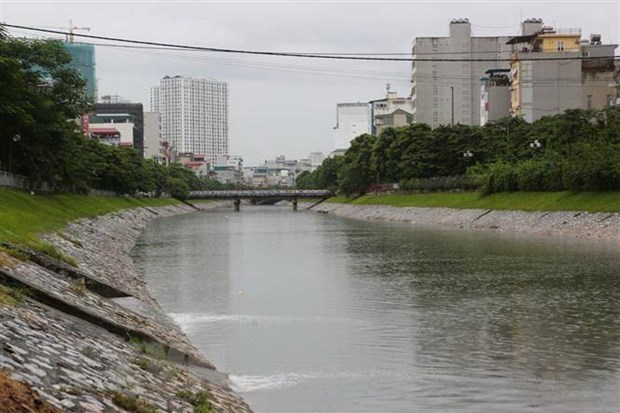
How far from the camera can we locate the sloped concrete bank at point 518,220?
47.3 m

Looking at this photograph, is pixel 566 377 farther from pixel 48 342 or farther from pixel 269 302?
pixel 269 302

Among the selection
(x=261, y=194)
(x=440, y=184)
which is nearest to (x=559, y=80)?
(x=440, y=184)

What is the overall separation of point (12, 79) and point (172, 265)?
18.7 meters

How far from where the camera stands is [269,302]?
22.4m

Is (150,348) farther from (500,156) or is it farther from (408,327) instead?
(500,156)

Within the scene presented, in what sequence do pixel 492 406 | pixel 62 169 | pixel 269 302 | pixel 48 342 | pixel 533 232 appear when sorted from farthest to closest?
pixel 62 169 < pixel 533 232 < pixel 269 302 < pixel 492 406 < pixel 48 342

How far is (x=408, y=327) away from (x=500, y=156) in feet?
238

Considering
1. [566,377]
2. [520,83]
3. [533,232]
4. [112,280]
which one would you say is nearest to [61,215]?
[112,280]

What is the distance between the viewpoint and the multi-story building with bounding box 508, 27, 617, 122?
99375 mm

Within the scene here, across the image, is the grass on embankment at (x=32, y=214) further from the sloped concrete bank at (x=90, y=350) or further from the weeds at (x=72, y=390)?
the weeds at (x=72, y=390)

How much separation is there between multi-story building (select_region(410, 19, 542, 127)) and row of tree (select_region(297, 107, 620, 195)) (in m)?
20.0

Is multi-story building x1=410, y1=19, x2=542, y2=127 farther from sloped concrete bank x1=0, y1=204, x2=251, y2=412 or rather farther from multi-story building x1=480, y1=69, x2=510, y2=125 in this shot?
sloped concrete bank x1=0, y1=204, x2=251, y2=412

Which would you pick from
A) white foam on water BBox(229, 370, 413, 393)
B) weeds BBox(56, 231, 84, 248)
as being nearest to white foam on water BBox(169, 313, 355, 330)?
white foam on water BBox(229, 370, 413, 393)

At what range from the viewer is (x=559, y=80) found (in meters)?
99.4
